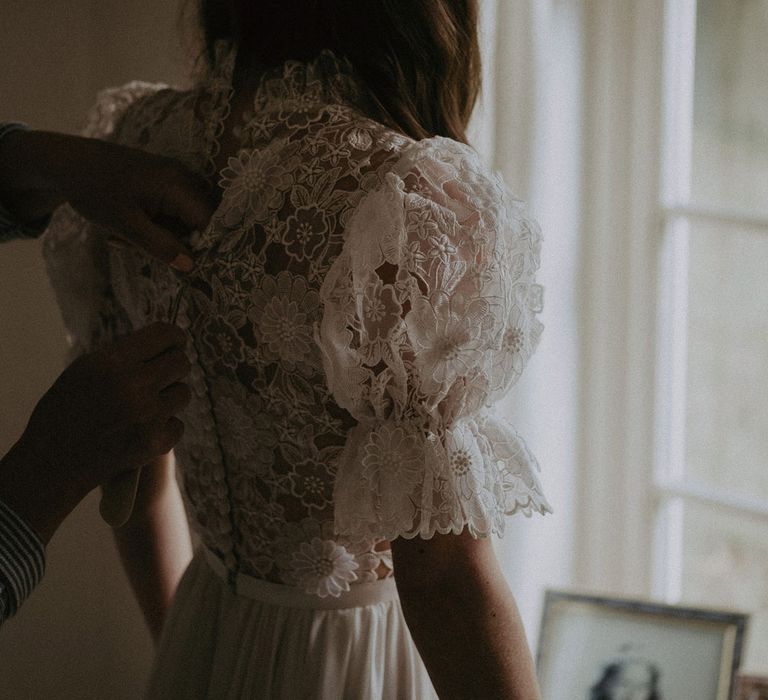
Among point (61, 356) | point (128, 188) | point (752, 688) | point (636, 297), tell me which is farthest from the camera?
point (636, 297)

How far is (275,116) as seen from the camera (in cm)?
82

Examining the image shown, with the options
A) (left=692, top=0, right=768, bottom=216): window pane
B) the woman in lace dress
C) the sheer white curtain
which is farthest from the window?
the woman in lace dress

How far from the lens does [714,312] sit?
154 centimetres

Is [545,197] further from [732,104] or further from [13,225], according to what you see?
[13,225]

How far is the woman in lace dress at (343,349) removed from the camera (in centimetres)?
73

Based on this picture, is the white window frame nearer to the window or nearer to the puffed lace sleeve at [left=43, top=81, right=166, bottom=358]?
the window

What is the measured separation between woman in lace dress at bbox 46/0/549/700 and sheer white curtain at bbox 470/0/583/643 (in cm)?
52

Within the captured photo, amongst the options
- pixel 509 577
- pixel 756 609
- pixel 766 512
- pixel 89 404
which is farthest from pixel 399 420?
pixel 756 609

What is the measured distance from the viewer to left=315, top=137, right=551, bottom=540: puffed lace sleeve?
28.3 inches

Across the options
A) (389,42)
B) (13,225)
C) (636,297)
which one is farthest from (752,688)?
(13,225)

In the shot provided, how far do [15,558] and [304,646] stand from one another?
316 millimetres

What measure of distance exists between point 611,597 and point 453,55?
87 cm

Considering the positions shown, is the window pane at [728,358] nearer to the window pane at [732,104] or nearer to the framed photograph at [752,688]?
the window pane at [732,104]

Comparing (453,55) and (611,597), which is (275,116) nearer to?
(453,55)
